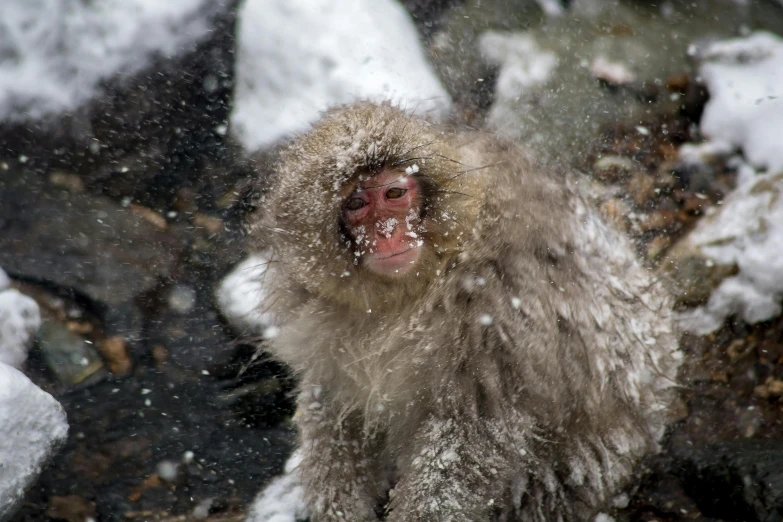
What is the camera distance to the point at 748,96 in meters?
3.31

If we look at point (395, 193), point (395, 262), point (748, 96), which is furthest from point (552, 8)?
point (395, 262)

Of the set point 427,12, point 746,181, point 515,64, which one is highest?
point 427,12

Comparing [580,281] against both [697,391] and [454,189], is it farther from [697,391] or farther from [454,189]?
[697,391]

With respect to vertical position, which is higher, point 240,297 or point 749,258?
point 240,297

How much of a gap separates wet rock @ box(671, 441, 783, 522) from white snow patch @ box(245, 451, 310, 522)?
173 cm

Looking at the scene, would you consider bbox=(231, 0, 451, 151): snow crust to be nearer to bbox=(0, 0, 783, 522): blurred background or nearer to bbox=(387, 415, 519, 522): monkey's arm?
bbox=(0, 0, 783, 522): blurred background

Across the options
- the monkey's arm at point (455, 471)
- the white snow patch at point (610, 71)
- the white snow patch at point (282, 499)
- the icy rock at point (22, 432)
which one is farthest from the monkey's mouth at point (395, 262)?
the white snow patch at point (610, 71)

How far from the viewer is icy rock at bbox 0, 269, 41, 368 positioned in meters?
3.18

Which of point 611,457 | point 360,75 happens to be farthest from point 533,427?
point 360,75

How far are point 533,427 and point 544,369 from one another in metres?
0.25

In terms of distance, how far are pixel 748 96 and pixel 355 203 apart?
2368 mm

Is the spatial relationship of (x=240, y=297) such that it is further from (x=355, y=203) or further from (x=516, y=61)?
(x=516, y=61)

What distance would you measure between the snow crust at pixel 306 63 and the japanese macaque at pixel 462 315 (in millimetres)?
1126

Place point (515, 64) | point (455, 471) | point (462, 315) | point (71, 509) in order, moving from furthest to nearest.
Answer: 1. point (515, 64)
2. point (71, 509)
3. point (455, 471)
4. point (462, 315)
